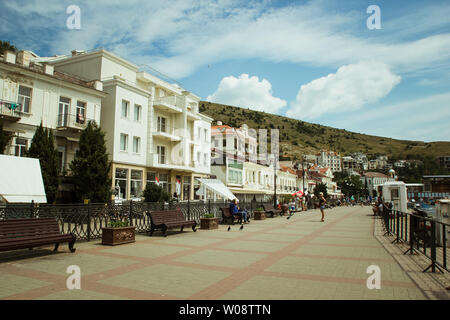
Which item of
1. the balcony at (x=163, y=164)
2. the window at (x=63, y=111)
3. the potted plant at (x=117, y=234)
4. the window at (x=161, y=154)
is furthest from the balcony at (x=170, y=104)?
the potted plant at (x=117, y=234)

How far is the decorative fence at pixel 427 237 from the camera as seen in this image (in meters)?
6.32

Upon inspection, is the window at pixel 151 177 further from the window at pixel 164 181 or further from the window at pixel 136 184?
the window at pixel 136 184

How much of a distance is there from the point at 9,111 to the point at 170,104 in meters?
15.8

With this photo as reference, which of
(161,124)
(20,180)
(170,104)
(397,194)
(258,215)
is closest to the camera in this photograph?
(20,180)

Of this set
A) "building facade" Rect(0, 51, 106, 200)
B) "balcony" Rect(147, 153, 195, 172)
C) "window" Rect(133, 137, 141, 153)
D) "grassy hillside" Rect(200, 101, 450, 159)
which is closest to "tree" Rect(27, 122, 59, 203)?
"building facade" Rect(0, 51, 106, 200)

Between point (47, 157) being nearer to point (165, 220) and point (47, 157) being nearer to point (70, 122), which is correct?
point (70, 122)

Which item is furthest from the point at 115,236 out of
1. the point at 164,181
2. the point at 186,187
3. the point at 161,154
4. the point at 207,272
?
the point at 186,187

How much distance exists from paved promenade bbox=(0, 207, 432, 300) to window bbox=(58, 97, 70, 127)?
16.7 m

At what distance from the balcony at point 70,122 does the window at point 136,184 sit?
671 centimetres

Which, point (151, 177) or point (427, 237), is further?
point (151, 177)

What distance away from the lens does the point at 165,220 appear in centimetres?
1257

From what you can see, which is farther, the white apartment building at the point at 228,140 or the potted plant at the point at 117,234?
the white apartment building at the point at 228,140

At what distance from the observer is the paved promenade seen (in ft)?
16.5
